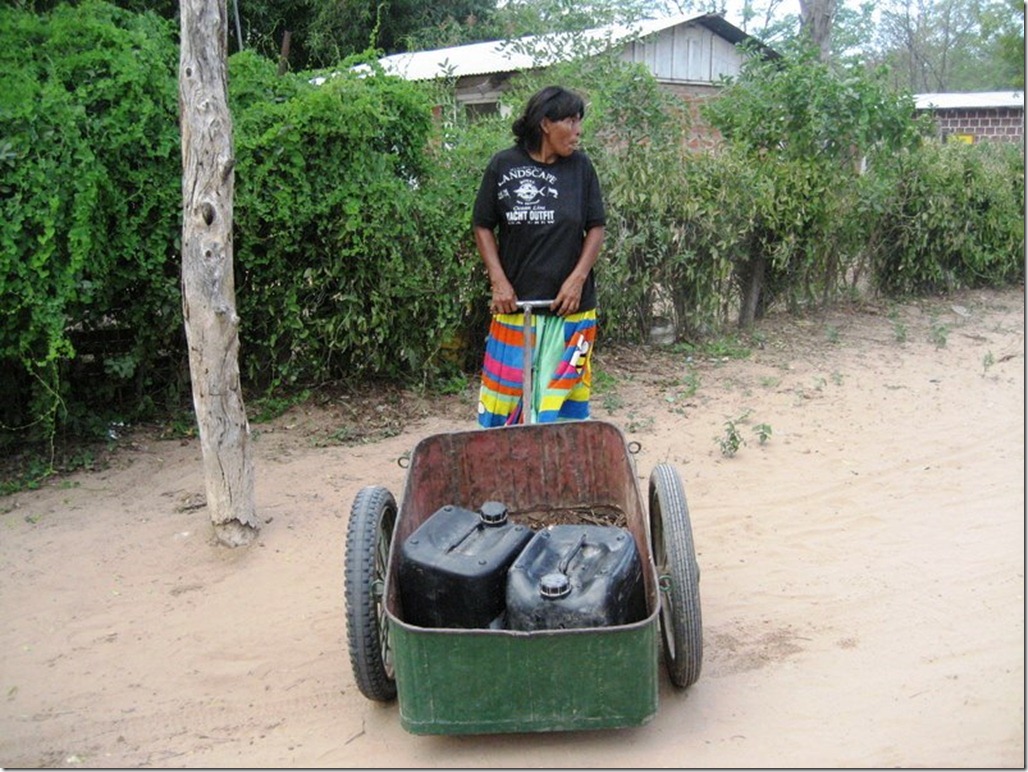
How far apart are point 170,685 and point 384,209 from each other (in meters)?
3.27

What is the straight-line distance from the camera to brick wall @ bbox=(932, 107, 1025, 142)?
21.8m

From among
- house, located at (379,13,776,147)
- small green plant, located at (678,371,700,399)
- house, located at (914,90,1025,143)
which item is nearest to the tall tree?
house, located at (914,90,1025,143)

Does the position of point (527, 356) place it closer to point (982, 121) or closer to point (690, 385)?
point (690, 385)

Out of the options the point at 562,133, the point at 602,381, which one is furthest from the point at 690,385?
the point at 562,133

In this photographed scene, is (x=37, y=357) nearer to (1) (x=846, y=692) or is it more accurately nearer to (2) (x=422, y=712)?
(2) (x=422, y=712)

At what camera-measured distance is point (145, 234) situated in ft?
18.3

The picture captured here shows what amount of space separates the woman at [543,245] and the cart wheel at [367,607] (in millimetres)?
1168

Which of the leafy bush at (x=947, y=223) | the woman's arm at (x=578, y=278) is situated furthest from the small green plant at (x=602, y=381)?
the leafy bush at (x=947, y=223)

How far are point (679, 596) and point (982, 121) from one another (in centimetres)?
2228

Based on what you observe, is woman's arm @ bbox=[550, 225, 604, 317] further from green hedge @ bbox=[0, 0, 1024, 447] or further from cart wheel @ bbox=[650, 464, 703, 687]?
green hedge @ bbox=[0, 0, 1024, 447]

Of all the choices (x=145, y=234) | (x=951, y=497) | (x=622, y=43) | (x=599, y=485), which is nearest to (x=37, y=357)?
(x=145, y=234)

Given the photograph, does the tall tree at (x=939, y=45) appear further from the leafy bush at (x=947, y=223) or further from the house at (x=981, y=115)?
the leafy bush at (x=947, y=223)

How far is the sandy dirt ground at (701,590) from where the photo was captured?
3.19 meters

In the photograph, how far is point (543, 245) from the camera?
173 inches
